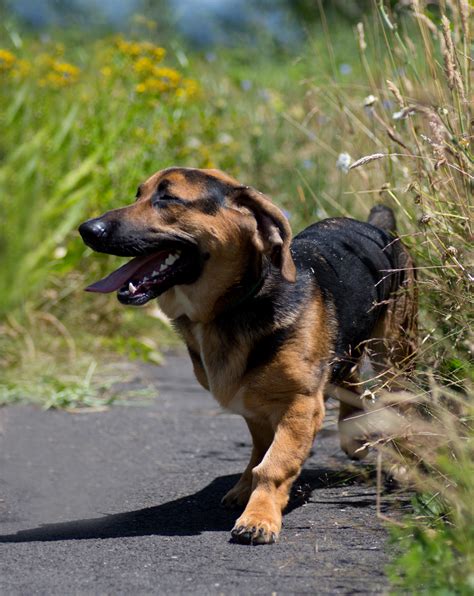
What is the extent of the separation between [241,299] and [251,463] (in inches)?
29.7

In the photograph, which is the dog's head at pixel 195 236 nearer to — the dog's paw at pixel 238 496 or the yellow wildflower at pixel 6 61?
the dog's paw at pixel 238 496

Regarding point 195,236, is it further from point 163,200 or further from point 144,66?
point 144,66

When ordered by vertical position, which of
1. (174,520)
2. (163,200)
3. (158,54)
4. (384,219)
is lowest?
(174,520)

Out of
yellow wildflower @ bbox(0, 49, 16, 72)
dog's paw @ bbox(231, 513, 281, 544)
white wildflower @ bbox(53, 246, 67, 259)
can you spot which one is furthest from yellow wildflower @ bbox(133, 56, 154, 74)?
dog's paw @ bbox(231, 513, 281, 544)

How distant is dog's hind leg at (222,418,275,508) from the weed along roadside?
1.07 feet

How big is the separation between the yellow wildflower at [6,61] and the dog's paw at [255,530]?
4.50 m

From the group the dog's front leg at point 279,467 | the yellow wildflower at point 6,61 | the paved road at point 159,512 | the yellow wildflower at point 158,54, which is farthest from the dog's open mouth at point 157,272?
the yellow wildflower at point 158,54

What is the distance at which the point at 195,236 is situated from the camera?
3.87 meters

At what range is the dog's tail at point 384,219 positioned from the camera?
191 inches

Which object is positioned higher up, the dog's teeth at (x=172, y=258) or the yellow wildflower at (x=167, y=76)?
the dog's teeth at (x=172, y=258)

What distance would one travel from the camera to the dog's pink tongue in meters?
3.89

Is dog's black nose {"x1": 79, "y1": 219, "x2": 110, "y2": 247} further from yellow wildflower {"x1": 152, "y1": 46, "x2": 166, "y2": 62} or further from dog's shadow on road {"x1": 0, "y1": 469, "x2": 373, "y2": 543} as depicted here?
yellow wildflower {"x1": 152, "y1": 46, "x2": 166, "y2": 62}

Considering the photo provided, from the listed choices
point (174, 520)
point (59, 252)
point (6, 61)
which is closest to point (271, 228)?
point (174, 520)

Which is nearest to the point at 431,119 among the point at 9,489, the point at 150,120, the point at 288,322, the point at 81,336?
the point at 288,322
